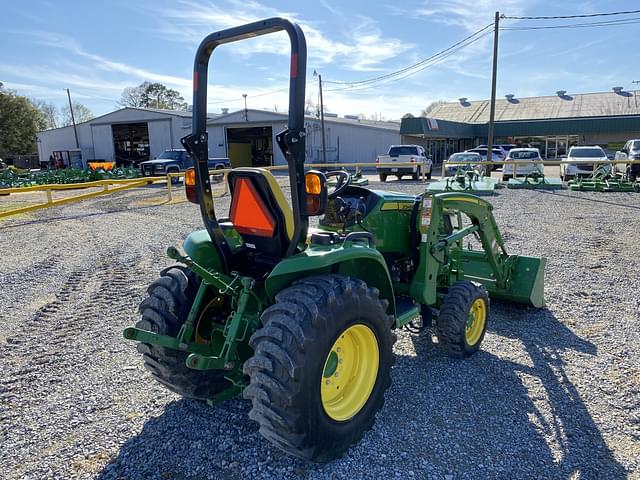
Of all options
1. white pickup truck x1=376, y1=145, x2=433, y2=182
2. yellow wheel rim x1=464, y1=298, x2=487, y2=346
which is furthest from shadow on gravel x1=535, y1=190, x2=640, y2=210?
yellow wheel rim x1=464, y1=298, x2=487, y2=346

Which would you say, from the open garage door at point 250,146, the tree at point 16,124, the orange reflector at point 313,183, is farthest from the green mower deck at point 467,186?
the tree at point 16,124

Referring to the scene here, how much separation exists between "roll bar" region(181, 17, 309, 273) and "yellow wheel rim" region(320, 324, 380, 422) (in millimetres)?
671

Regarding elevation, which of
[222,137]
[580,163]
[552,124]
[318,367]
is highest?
[552,124]

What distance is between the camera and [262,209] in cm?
292

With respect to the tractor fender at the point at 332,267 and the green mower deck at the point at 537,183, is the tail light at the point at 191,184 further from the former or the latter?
the green mower deck at the point at 537,183

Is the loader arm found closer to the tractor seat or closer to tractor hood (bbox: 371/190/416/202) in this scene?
tractor hood (bbox: 371/190/416/202)

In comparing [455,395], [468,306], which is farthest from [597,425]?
[468,306]

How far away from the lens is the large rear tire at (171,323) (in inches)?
120

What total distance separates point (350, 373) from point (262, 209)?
1184 millimetres

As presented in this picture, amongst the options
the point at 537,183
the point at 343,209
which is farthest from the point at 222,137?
the point at 343,209

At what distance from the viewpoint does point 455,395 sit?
3623 mm

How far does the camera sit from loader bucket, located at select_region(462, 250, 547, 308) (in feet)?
17.1

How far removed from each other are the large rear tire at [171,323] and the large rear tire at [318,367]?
0.79m

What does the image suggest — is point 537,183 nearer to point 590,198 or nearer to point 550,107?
point 590,198
